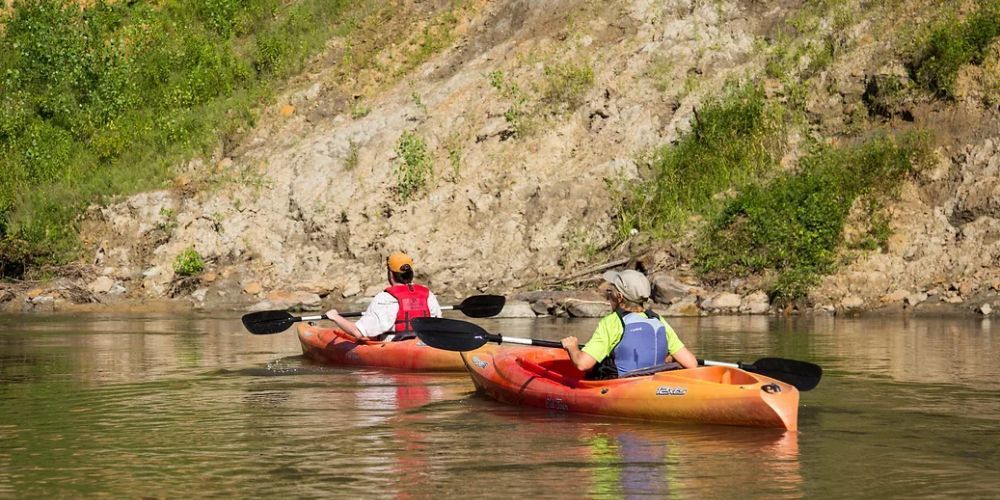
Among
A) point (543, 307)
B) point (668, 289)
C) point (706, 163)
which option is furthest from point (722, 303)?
point (706, 163)

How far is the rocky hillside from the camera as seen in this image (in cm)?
2188

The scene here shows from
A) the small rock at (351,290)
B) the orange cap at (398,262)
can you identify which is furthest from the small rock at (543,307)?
the orange cap at (398,262)

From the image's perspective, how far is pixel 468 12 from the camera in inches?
1191

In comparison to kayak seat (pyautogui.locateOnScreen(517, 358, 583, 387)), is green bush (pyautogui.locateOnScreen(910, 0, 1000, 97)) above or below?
above

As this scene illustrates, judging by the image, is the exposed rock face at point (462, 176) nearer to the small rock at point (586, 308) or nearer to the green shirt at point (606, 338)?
the small rock at point (586, 308)

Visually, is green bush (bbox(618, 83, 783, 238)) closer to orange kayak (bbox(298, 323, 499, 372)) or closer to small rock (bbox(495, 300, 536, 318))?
small rock (bbox(495, 300, 536, 318))

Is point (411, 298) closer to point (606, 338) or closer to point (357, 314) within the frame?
point (357, 314)

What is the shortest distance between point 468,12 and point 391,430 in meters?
21.7

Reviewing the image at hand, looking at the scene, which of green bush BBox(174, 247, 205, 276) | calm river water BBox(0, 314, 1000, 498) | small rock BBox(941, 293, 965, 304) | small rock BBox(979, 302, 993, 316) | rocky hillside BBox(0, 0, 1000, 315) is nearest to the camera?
calm river water BBox(0, 314, 1000, 498)

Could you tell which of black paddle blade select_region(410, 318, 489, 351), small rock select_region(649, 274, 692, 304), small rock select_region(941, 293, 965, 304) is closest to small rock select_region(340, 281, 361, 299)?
small rock select_region(649, 274, 692, 304)

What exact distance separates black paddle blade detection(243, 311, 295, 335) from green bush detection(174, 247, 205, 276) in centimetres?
1036

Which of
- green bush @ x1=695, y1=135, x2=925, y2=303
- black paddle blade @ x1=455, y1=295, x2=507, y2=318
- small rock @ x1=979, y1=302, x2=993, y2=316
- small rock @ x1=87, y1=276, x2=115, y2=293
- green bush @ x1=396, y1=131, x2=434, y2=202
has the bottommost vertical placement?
small rock @ x1=979, y1=302, x2=993, y2=316

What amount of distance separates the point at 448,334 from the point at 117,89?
23.0 m

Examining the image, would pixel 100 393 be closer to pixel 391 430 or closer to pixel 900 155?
pixel 391 430
